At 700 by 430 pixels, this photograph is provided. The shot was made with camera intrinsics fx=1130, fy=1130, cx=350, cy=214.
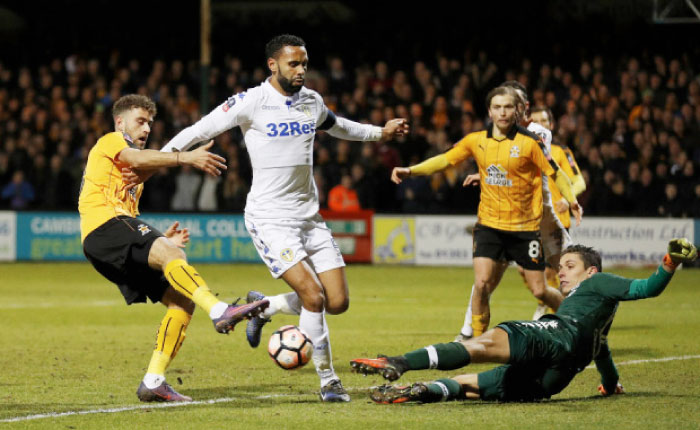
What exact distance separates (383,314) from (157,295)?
6159 millimetres

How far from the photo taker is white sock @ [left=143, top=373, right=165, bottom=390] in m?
7.33

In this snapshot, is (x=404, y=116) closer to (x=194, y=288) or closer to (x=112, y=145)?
(x=112, y=145)

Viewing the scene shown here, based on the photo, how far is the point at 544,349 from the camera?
6.80m

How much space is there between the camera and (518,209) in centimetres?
971

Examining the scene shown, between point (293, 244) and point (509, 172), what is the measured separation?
2842mm

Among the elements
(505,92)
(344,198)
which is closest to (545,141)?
(505,92)

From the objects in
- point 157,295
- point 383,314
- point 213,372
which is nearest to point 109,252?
point 157,295

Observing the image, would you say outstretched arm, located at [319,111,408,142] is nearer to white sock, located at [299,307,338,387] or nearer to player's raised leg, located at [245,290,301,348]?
player's raised leg, located at [245,290,301,348]

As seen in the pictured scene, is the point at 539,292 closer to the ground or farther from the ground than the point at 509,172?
closer to the ground

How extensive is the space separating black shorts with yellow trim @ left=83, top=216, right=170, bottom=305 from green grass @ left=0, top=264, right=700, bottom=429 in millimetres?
790

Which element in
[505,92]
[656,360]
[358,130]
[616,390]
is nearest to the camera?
[616,390]

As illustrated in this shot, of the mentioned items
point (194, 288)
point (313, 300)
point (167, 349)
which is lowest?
point (167, 349)

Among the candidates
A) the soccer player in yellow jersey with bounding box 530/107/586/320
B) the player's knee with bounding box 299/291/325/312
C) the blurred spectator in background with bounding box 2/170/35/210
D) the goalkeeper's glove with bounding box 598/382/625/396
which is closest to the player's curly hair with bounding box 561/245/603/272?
the goalkeeper's glove with bounding box 598/382/625/396

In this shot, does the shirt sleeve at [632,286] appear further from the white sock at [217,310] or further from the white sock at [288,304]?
the white sock at [217,310]
